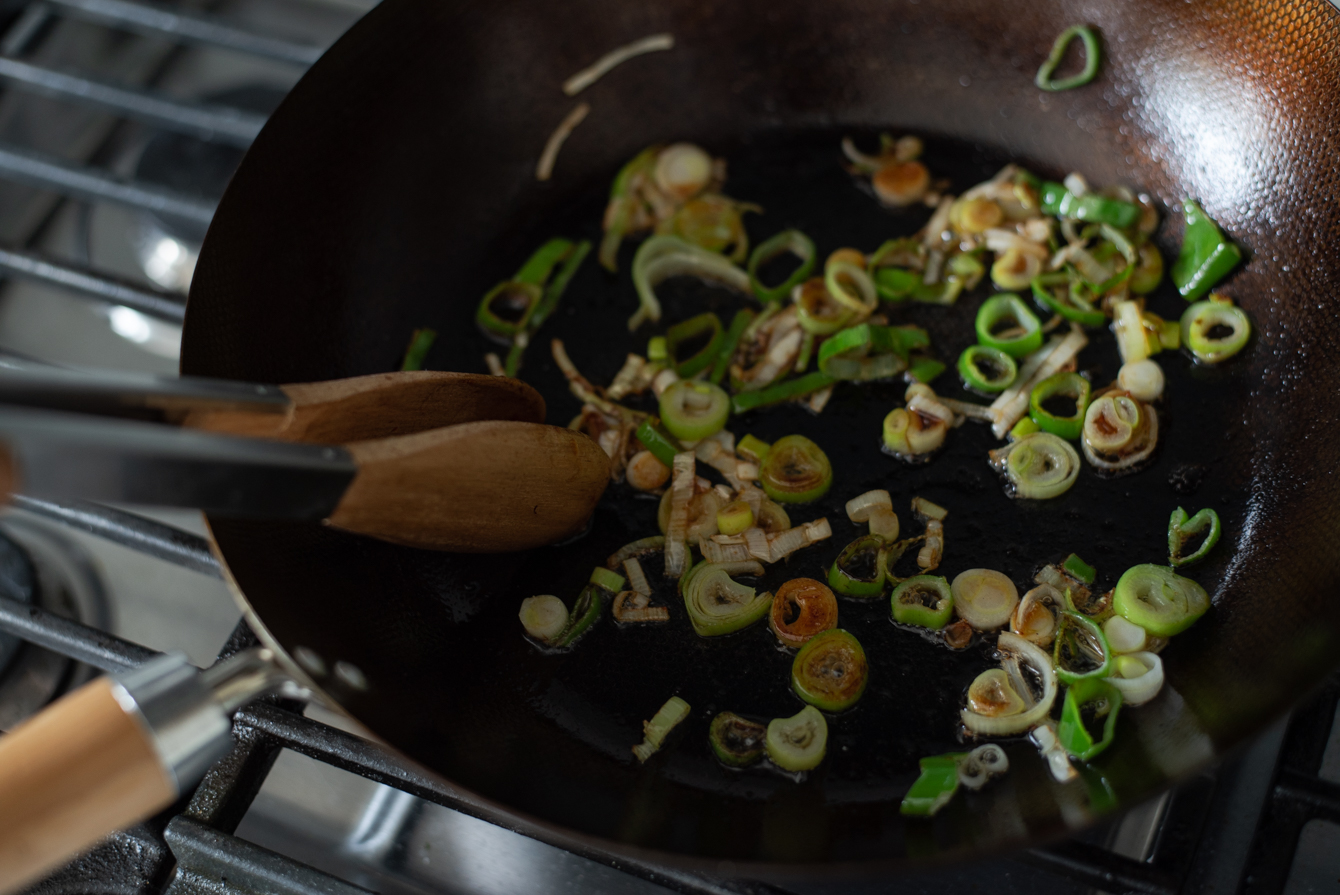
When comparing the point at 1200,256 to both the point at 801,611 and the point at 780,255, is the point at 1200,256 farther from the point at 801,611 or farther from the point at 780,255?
Answer: the point at 801,611

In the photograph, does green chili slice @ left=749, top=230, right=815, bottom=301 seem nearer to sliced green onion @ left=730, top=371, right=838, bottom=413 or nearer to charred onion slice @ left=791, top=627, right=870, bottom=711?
sliced green onion @ left=730, top=371, right=838, bottom=413

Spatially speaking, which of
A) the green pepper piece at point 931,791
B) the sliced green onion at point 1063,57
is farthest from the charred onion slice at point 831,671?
the sliced green onion at point 1063,57

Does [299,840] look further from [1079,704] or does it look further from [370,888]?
[1079,704]

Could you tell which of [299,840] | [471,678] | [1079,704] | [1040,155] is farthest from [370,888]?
[1040,155]

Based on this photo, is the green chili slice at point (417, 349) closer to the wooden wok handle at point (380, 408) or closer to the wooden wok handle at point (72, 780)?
the wooden wok handle at point (380, 408)

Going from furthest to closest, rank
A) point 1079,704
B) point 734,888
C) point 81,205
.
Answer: point 81,205
point 1079,704
point 734,888
